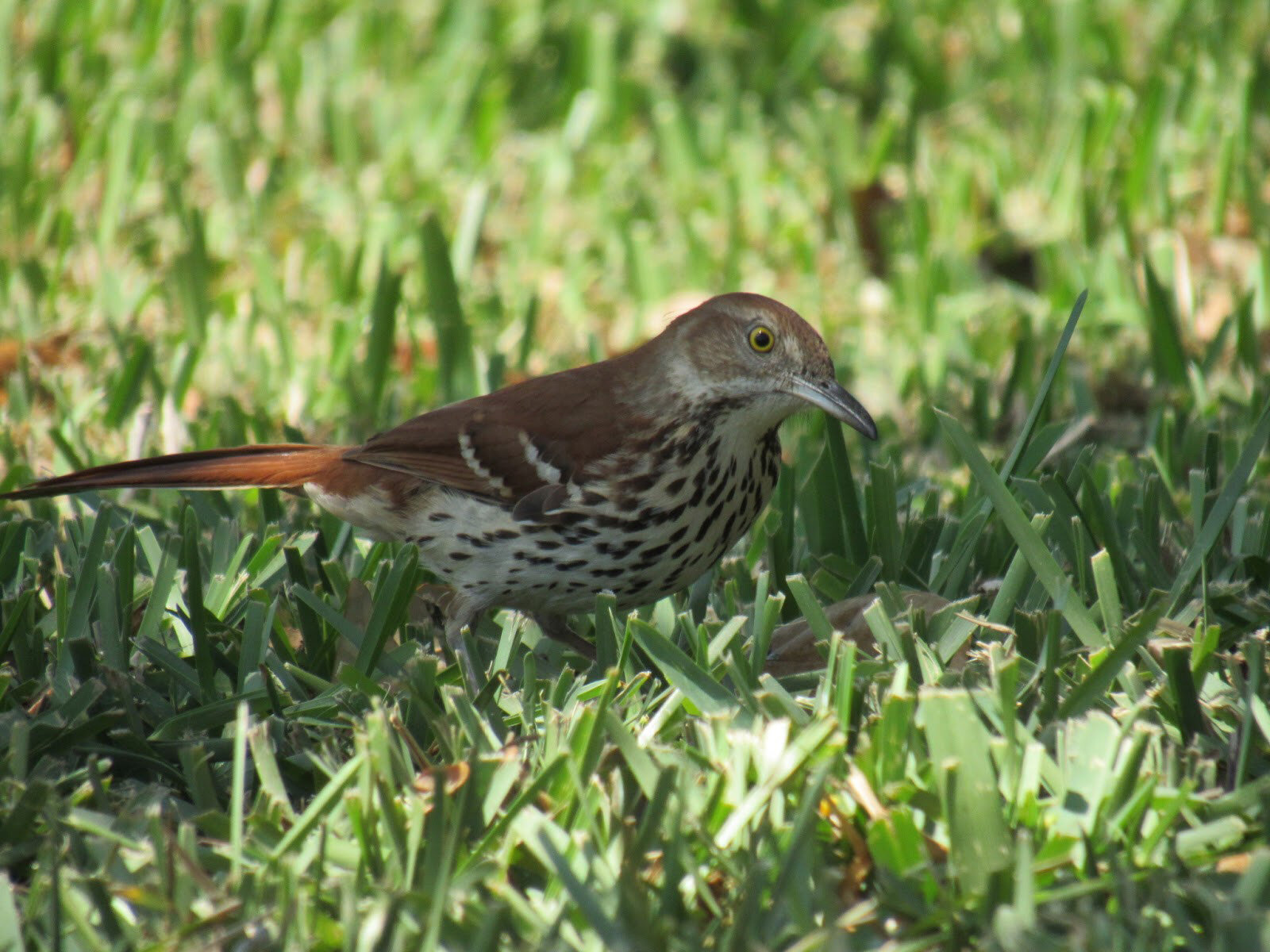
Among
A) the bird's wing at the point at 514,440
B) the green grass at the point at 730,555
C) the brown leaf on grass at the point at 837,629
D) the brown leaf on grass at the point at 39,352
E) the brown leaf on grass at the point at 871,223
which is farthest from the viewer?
the brown leaf on grass at the point at 871,223

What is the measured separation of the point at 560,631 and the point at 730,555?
485 mm

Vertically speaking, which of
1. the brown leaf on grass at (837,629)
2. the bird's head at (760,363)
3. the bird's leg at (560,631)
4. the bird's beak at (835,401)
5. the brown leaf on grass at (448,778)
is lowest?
the brown leaf on grass at (837,629)

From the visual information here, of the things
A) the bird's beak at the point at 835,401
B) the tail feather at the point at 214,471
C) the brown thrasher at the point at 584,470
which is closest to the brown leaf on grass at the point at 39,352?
the tail feather at the point at 214,471

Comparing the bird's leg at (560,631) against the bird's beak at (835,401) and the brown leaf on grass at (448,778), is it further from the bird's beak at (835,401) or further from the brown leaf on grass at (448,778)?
the brown leaf on grass at (448,778)

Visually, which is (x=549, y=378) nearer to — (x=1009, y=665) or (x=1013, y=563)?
(x=1013, y=563)

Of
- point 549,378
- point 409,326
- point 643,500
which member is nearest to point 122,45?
point 409,326

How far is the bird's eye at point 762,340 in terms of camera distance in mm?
3221

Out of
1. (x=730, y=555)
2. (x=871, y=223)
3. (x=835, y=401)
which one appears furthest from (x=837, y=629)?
(x=871, y=223)

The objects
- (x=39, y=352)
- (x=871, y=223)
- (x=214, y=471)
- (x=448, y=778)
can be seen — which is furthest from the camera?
(x=871, y=223)

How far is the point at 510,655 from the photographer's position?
294cm

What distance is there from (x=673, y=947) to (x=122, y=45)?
5.24 m

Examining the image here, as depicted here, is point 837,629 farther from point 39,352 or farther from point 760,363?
point 39,352

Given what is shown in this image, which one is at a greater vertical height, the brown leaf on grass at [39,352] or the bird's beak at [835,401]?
the brown leaf on grass at [39,352]

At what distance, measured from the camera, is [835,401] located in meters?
3.14
